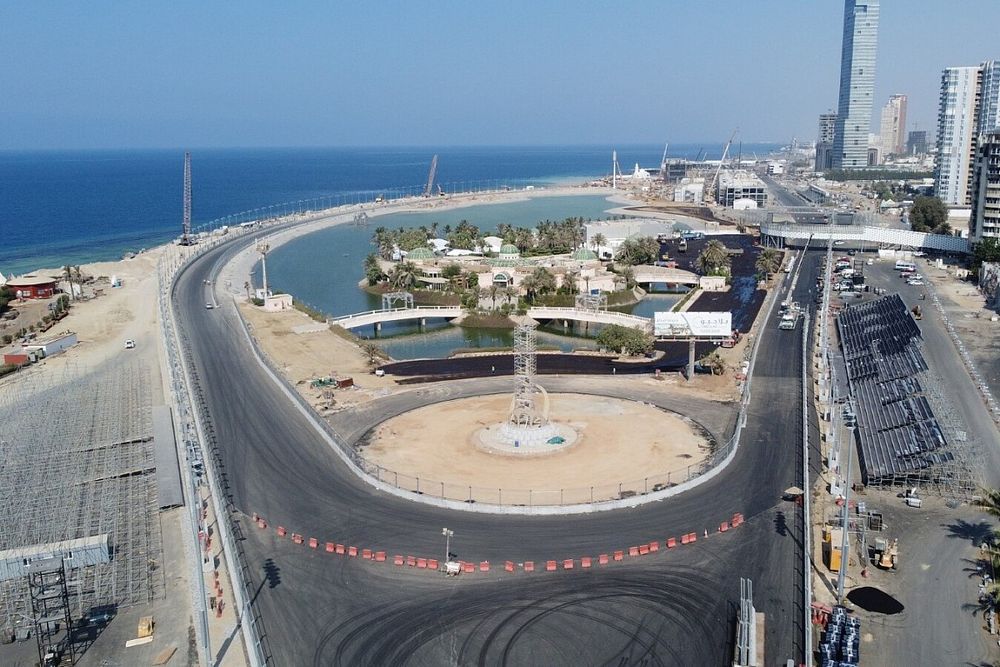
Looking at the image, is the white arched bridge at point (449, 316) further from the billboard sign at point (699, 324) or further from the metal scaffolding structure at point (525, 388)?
the metal scaffolding structure at point (525, 388)

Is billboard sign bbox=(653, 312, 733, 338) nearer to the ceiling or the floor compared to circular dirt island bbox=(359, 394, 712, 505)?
nearer to the ceiling

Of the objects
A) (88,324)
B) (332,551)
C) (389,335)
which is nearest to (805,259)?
(389,335)

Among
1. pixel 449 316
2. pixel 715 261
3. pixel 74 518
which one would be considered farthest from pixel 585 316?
pixel 74 518

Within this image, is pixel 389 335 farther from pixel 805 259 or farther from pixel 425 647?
pixel 805 259

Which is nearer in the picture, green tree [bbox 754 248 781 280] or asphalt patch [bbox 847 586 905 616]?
asphalt patch [bbox 847 586 905 616]

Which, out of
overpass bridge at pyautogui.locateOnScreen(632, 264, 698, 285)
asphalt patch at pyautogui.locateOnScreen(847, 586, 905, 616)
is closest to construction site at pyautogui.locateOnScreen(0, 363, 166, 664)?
asphalt patch at pyautogui.locateOnScreen(847, 586, 905, 616)

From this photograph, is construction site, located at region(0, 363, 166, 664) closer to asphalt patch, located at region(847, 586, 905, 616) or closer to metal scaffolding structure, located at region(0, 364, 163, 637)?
metal scaffolding structure, located at region(0, 364, 163, 637)
